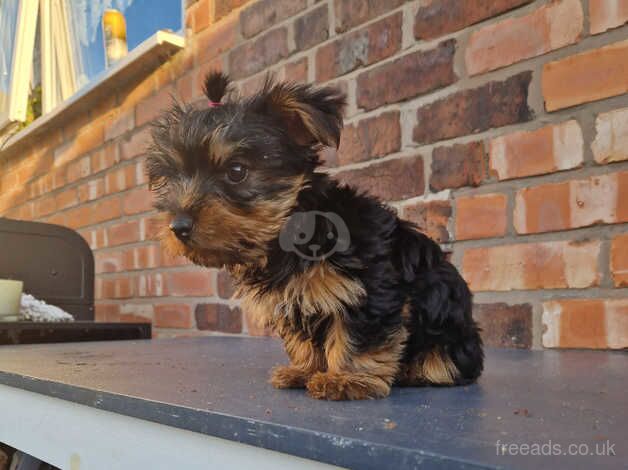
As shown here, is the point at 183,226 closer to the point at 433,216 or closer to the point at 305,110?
the point at 305,110

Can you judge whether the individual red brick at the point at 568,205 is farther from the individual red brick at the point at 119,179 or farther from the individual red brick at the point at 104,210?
the individual red brick at the point at 104,210

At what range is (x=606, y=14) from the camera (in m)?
1.17

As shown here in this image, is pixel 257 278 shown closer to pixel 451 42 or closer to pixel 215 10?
pixel 451 42

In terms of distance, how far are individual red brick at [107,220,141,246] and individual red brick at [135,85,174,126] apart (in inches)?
17.1

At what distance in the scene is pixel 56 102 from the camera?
136 inches

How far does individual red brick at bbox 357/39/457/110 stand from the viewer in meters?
1.43

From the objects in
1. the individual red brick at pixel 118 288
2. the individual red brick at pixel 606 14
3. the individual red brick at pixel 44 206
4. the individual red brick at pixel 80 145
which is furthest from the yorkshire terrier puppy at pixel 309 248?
the individual red brick at pixel 44 206

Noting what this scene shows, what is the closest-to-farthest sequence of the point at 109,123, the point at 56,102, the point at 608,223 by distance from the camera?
the point at 608,223 → the point at 109,123 → the point at 56,102

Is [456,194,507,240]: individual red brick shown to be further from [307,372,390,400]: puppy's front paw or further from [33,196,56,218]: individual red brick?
[33,196,56,218]: individual red brick

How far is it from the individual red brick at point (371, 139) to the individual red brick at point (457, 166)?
0.14 m

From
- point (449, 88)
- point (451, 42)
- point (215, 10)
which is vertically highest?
point (215, 10)

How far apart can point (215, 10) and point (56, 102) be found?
1761mm

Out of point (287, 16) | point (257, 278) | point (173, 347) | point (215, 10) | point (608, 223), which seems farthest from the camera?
point (215, 10)

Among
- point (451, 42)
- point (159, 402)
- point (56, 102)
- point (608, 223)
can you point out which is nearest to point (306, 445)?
point (159, 402)
